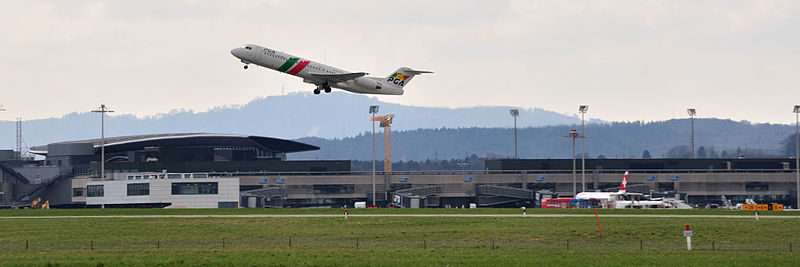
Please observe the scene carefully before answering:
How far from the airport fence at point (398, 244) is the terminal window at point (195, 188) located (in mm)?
66636

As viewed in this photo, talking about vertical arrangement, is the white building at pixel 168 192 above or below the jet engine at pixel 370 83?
below

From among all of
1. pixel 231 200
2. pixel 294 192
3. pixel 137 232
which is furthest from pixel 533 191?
pixel 137 232

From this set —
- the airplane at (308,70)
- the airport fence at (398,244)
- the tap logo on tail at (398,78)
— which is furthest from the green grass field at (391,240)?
the tap logo on tail at (398,78)

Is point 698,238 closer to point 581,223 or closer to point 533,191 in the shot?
point 581,223

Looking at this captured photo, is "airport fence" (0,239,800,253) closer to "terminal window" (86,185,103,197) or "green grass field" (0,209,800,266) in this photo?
"green grass field" (0,209,800,266)

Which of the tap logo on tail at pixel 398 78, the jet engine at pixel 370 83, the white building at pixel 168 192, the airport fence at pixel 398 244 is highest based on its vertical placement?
the tap logo on tail at pixel 398 78

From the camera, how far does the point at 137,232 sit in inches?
3401

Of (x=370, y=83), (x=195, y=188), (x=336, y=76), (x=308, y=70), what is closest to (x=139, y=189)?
(x=195, y=188)

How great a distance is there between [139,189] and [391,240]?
77.5m

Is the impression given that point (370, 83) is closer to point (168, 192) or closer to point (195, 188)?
point (195, 188)

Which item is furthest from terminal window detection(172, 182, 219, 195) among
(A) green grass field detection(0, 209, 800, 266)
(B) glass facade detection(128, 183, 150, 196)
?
(A) green grass field detection(0, 209, 800, 266)

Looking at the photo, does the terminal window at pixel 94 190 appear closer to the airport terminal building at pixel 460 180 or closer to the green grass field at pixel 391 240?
the airport terminal building at pixel 460 180

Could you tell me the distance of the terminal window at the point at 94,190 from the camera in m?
150

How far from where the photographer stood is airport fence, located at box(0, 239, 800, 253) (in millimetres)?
72375
